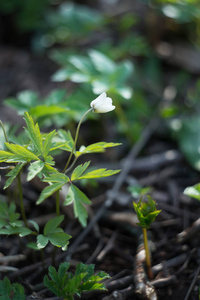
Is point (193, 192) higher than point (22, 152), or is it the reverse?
point (22, 152)

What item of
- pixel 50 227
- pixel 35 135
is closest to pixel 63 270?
pixel 50 227

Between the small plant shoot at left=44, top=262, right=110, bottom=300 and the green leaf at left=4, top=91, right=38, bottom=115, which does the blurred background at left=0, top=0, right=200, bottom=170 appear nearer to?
the green leaf at left=4, top=91, right=38, bottom=115

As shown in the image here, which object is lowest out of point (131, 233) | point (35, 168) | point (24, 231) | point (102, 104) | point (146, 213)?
point (131, 233)


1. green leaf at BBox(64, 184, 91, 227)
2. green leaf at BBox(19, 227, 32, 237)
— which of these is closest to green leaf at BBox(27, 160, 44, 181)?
green leaf at BBox(64, 184, 91, 227)

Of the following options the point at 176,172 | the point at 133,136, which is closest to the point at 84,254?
the point at 176,172

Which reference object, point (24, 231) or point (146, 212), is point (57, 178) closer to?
point (24, 231)

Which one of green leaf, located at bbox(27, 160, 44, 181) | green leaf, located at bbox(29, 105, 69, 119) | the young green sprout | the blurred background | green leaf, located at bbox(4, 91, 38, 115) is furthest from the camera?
the blurred background

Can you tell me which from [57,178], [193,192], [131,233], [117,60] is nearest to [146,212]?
[193,192]

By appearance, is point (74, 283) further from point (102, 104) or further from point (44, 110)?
point (44, 110)

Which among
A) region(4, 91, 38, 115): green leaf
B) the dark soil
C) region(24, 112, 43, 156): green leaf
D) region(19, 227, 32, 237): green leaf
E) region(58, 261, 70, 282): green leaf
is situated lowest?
the dark soil

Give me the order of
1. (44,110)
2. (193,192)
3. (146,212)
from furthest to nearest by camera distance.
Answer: (44,110)
(193,192)
(146,212)

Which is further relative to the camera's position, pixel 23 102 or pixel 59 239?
pixel 23 102

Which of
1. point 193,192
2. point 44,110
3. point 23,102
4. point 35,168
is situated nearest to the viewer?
point 35,168

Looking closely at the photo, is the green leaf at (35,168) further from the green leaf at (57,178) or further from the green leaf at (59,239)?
the green leaf at (59,239)
